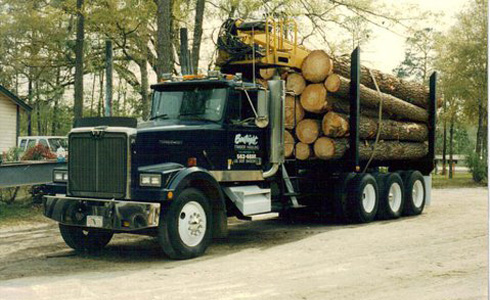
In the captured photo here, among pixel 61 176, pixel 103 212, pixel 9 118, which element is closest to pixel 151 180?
pixel 103 212

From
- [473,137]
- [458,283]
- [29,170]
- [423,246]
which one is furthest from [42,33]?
[473,137]

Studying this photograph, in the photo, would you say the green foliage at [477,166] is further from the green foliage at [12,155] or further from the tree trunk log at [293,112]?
the green foliage at [12,155]

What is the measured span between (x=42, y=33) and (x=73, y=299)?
25.1 metres

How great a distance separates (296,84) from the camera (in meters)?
13.4

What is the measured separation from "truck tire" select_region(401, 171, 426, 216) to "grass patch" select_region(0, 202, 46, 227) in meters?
8.60

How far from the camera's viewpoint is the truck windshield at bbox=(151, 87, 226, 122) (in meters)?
10.7

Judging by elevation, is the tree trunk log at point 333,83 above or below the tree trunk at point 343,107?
above

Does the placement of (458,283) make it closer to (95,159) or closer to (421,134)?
(95,159)

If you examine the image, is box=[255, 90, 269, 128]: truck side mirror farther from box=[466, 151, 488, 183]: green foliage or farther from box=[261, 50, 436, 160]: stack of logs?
box=[466, 151, 488, 183]: green foliage

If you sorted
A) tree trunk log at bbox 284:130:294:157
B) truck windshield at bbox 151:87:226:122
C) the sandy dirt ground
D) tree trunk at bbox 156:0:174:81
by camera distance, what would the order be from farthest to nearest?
tree trunk at bbox 156:0:174:81 < tree trunk log at bbox 284:130:294:157 < truck windshield at bbox 151:87:226:122 < the sandy dirt ground

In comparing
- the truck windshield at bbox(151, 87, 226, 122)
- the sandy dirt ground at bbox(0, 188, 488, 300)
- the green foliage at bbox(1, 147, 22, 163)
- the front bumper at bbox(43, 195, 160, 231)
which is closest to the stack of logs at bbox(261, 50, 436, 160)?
the sandy dirt ground at bbox(0, 188, 488, 300)

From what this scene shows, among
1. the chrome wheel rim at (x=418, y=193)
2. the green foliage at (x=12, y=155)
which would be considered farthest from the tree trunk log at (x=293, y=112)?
Answer: the green foliage at (x=12, y=155)

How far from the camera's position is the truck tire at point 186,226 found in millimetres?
9266

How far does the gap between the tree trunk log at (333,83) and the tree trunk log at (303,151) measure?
4.16ft
